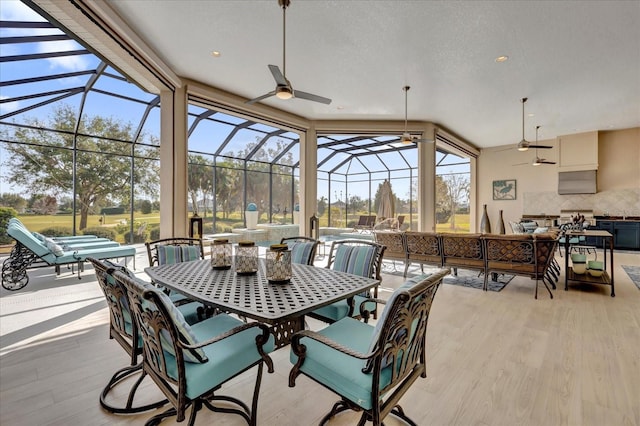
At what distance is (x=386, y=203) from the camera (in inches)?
368

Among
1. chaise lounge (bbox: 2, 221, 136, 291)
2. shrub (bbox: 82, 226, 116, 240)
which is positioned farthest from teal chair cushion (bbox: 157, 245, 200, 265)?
shrub (bbox: 82, 226, 116, 240)

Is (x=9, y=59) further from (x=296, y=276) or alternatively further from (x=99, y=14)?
(x=296, y=276)

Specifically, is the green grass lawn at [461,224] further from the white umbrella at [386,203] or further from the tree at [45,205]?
the tree at [45,205]

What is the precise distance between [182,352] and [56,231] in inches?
344

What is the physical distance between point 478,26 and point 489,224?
26.1ft

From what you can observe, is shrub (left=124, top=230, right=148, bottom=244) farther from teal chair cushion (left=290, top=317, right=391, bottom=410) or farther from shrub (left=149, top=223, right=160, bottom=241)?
teal chair cushion (left=290, top=317, right=391, bottom=410)

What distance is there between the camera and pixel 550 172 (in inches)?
360

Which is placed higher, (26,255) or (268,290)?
(268,290)

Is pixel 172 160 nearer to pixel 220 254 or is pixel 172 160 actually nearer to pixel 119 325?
pixel 220 254

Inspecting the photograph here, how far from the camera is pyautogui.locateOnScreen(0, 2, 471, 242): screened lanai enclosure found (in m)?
5.45

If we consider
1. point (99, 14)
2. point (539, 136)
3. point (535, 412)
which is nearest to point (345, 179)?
point (539, 136)

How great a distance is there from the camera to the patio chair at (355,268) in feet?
7.53

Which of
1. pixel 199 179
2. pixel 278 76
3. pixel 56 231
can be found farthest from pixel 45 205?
pixel 278 76

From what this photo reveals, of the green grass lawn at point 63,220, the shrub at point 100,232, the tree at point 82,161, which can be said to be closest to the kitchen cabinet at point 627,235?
the tree at point 82,161
